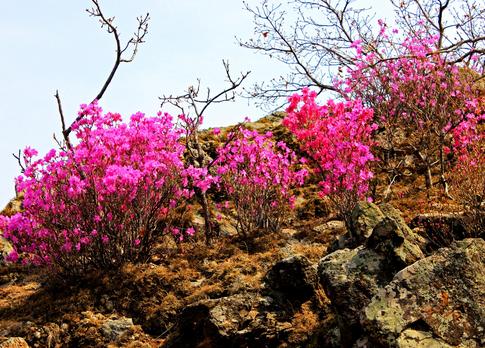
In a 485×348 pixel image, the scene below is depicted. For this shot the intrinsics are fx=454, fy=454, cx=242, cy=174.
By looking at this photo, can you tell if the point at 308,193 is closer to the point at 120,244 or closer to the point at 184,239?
the point at 184,239

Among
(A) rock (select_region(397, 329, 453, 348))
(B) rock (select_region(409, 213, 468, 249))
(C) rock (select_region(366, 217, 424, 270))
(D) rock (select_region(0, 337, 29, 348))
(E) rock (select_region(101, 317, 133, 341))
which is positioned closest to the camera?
(A) rock (select_region(397, 329, 453, 348))

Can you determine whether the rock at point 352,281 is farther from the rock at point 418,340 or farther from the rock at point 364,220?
the rock at point 364,220

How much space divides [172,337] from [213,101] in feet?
20.0

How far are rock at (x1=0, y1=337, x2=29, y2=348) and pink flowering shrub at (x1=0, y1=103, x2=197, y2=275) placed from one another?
1.82 metres

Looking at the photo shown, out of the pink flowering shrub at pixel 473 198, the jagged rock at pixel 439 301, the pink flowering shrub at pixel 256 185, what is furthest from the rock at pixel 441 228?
the pink flowering shrub at pixel 256 185

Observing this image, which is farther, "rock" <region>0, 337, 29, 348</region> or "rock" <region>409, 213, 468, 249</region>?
"rock" <region>409, 213, 468, 249</region>

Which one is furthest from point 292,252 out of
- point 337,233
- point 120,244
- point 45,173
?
point 45,173

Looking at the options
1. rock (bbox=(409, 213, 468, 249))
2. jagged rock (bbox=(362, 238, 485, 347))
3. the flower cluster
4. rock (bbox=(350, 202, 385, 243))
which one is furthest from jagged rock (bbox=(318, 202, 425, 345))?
the flower cluster

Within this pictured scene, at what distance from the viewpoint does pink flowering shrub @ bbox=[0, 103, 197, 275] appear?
7.93 metres

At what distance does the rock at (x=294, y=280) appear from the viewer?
654 centimetres

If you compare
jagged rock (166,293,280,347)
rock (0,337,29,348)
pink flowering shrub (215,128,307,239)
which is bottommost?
jagged rock (166,293,280,347)

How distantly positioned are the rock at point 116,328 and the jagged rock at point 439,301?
156 inches

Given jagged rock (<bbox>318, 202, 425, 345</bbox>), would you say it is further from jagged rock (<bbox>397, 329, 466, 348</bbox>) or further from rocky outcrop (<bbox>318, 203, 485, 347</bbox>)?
jagged rock (<bbox>397, 329, 466, 348</bbox>)

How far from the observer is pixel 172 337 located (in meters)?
6.39
